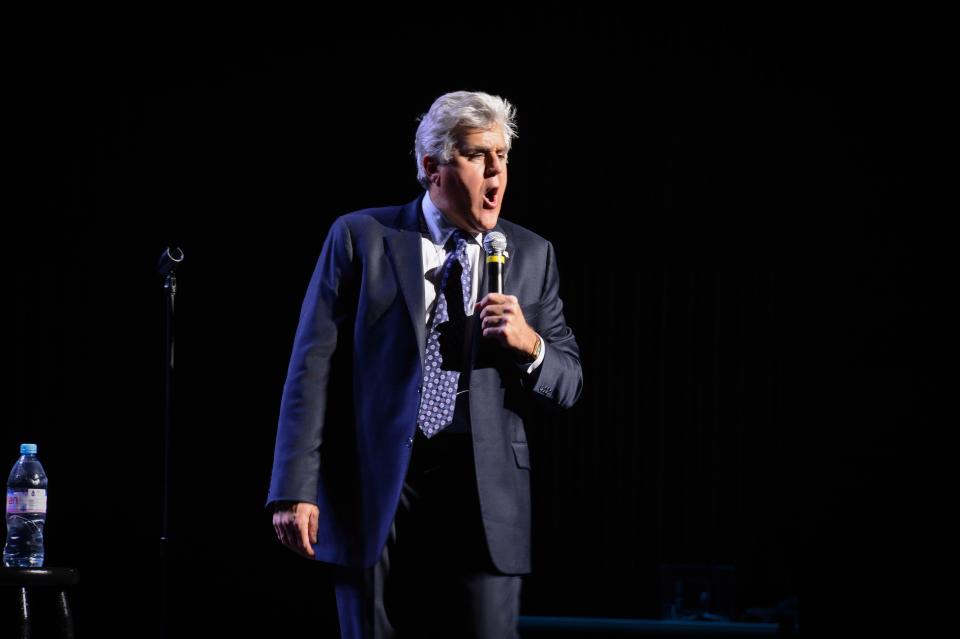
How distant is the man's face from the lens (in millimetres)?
2033

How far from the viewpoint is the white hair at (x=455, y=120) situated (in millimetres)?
2041

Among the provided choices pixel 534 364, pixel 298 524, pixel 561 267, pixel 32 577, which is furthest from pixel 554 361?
pixel 561 267

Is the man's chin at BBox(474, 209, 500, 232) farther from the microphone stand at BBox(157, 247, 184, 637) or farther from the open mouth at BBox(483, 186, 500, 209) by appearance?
the microphone stand at BBox(157, 247, 184, 637)

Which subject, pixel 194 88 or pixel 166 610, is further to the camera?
pixel 194 88

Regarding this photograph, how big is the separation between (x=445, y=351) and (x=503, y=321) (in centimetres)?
20

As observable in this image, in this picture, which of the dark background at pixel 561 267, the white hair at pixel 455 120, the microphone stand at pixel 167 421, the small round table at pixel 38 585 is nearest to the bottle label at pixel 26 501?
the small round table at pixel 38 585

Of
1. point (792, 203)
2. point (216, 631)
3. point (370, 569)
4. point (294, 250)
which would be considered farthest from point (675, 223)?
point (370, 569)

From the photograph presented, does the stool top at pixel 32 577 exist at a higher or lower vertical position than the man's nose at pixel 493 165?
lower

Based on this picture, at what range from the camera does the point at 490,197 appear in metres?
2.05

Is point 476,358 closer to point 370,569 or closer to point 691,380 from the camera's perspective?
point 370,569

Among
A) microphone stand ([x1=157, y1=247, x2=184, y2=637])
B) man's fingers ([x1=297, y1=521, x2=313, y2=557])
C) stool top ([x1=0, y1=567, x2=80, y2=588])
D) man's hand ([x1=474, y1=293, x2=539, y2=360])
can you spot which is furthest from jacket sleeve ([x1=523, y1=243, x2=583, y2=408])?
stool top ([x1=0, y1=567, x2=80, y2=588])

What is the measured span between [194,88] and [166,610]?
2366 mm

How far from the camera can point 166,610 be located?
8.16 ft

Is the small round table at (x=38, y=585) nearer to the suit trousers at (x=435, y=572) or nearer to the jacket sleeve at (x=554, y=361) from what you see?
the suit trousers at (x=435, y=572)
